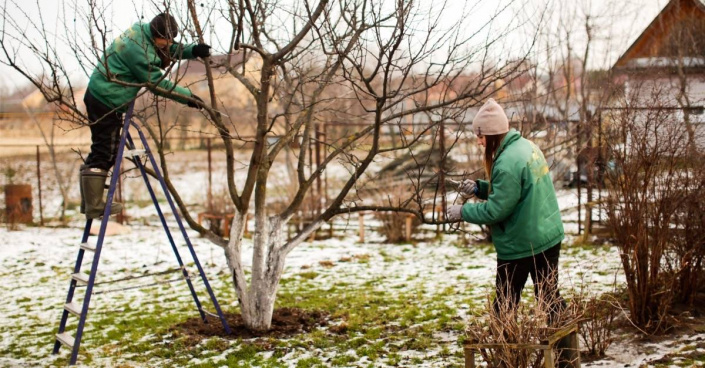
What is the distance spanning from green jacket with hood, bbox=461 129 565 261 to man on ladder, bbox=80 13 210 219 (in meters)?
2.20

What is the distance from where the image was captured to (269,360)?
17.5ft

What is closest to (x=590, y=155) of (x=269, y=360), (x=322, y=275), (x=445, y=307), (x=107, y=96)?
(x=445, y=307)

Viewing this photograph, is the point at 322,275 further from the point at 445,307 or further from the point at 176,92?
the point at 176,92

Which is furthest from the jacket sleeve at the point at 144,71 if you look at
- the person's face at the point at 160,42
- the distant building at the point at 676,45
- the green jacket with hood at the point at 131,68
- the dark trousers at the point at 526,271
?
the distant building at the point at 676,45

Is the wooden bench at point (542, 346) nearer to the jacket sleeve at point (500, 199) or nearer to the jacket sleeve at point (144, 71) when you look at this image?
the jacket sleeve at point (500, 199)

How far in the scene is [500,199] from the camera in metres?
4.23

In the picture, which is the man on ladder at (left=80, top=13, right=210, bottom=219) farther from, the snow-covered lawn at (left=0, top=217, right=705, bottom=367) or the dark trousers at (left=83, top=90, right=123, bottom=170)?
the snow-covered lawn at (left=0, top=217, right=705, bottom=367)

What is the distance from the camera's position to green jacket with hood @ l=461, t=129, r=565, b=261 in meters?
4.23

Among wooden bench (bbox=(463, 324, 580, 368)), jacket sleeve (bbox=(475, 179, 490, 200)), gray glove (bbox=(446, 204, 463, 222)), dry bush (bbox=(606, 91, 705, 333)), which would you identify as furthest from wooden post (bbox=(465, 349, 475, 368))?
dry bush (bbox=(606, 91, 705, 333))

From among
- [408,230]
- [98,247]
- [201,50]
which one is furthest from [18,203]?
[201,50]

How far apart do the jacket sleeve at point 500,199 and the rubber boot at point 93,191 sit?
9.51 feet

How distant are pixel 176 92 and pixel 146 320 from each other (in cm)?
232

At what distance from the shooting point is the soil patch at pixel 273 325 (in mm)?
6074

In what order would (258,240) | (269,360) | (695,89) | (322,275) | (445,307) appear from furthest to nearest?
(695,89) → (322,275) → (445,307) → (258,240) → (269,360)
